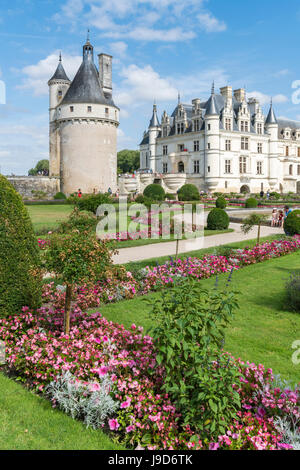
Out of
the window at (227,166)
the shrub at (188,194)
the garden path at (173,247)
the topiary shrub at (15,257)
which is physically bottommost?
the garden path at (173,247)

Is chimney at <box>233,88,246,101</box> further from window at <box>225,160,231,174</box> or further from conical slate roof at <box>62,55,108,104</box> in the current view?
conical slate roof at <box>62,55,108,104</box>

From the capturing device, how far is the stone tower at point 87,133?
36.1 meters

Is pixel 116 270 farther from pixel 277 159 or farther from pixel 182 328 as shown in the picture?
pixel 277 159

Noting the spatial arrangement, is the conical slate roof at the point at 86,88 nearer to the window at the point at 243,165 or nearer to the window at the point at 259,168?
the window at the point at 243,165

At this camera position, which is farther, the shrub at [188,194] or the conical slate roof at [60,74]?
the conical slate roof at [60,74]

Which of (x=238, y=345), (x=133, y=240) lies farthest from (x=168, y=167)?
(x=238, y=345)

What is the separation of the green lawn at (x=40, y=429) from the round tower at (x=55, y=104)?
4031cm

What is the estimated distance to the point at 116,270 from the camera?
7.85 meters

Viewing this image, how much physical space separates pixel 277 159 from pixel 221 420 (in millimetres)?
49166

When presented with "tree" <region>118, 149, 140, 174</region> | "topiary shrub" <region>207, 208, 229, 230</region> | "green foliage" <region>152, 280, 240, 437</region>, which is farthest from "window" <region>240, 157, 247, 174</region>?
"green foliage" <region>152, 280, 240, 437</region>

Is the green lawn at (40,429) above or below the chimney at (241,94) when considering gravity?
below

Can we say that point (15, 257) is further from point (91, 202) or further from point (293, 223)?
point (91, 202)

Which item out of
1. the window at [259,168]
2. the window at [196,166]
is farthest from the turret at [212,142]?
the window at [259,168]

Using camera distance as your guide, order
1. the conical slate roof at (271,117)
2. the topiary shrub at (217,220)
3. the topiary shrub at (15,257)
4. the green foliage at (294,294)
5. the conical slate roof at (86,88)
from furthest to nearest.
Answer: the conical slate roof at (271,117) < the conical slate roof at (86,88) < the topiary shrub at (217,220) < the green foliage at (294,294) < the topiary shrub at (15,257)
